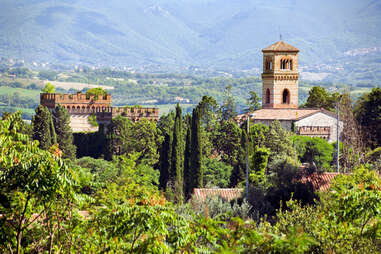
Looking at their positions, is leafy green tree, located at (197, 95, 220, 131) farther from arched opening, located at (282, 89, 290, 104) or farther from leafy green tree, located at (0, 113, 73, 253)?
leafy green tree, located at (0, 113, 73, 253)

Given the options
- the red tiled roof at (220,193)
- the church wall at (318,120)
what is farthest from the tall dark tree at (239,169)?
the church wall at (318,120)

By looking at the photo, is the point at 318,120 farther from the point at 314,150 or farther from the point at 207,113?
the point at 207,113

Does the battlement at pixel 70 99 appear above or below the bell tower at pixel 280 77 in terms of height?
below

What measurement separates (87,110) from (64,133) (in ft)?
35.9

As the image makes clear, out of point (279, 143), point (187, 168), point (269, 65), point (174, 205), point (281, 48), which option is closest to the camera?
point (174, 205)

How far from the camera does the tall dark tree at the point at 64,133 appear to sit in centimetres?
5038

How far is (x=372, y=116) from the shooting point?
55.4 meters

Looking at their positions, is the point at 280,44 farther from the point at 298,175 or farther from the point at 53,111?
the point at 298,175

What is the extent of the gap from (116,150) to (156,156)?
12.2ft

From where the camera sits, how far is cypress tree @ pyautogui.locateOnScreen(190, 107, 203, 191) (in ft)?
137

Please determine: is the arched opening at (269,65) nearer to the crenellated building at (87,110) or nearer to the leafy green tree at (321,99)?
the leafy green tree at (321,99)

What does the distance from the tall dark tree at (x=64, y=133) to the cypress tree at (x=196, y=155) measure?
9.65m

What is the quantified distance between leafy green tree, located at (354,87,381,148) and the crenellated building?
17.0 metres

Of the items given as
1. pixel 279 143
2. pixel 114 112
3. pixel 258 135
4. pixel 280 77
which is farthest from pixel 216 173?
pixel 280 77
